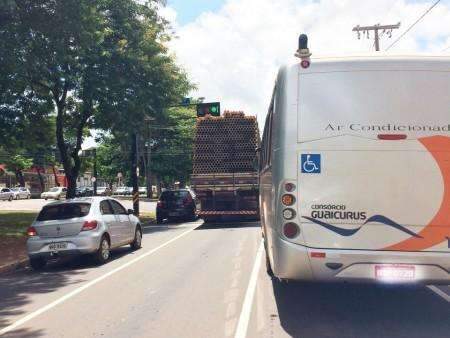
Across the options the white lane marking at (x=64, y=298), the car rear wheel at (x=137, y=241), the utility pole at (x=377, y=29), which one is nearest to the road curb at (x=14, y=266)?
the white lane marking at (x=64, y=298)

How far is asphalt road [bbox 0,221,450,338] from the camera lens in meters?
5.95

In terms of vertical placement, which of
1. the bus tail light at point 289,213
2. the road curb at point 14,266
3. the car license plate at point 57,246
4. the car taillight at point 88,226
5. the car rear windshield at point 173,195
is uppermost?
the bus tail light at point 289,213

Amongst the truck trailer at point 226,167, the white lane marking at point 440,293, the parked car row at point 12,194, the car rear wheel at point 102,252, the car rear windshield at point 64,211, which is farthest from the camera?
the parked car row at point 12,194

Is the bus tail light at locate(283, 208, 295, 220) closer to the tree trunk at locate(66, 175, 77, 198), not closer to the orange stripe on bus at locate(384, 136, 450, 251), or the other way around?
the orange stripe on bus at locate(384, 136, 450, 251)

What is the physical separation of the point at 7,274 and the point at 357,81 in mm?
8830

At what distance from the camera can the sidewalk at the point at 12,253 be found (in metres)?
11.6

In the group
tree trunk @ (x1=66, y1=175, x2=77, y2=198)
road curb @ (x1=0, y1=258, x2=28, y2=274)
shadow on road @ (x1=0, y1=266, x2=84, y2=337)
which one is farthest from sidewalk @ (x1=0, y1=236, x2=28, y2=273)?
tree trunk @ (x1=66, y1=175, x2=77, y2=198)

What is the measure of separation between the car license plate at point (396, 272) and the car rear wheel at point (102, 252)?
7349 mm

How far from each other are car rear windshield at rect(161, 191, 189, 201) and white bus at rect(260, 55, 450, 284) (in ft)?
61.6

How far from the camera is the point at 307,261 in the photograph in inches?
232

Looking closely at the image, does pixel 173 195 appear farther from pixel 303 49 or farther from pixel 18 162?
pixel 18 162

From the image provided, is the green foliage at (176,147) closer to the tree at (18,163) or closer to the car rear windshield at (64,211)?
the tree at (18,163)

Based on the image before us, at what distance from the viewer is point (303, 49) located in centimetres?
618

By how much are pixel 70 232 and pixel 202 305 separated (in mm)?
5255
